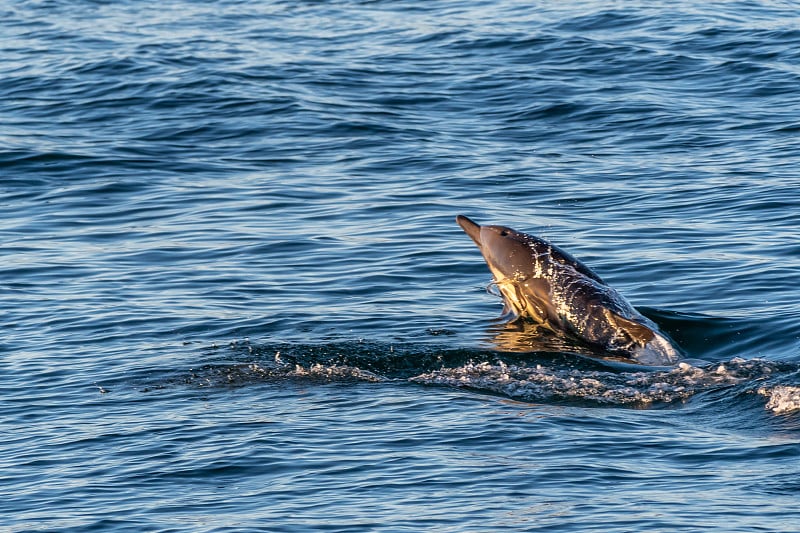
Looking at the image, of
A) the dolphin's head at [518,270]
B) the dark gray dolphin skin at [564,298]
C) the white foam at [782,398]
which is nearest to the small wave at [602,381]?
the white foam at [782,398]

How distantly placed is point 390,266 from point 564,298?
389 centimetres

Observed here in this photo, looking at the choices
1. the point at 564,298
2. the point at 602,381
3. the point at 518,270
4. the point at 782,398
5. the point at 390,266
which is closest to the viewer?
the point at 782,398

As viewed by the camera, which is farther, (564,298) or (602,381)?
(564,298)

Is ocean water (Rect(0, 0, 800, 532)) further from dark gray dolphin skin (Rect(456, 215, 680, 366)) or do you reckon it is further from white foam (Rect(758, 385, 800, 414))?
dark gray dolphin skin (Rect(456, 215, 680, 366))

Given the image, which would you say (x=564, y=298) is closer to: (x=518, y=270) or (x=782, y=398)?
(x=518, y=270)

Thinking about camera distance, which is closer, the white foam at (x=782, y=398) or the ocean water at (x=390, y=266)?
the ocean water at (x=390, y=266)

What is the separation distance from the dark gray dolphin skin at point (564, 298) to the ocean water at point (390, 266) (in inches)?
13.9

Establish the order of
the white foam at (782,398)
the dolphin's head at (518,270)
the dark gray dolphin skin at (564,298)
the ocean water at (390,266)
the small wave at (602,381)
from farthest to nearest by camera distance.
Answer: the dolphin's head at (518,270), the dark gray dolphin skin at (564,298), the small wave at (602,381), the white foam at (782,398), the ocean water at (390,266)

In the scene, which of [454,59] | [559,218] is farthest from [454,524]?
[454,59]

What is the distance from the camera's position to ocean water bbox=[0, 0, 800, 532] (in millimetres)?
10766

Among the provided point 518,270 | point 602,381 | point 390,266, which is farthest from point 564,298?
point 390,266

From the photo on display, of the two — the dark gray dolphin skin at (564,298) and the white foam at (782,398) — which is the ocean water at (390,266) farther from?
the dark gray dolphin skin at (564,298)

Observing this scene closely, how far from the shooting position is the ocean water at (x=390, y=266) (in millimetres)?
10766

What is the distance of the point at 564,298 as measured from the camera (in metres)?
14.7
